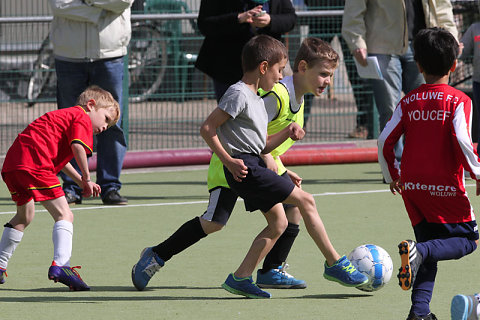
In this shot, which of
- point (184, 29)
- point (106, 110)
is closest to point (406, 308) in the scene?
point (106, 110)

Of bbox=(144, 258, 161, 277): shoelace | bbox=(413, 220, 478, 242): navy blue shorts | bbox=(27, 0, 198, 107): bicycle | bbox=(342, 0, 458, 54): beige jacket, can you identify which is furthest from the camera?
bbox=(27, 0, 198, 107): bicycle

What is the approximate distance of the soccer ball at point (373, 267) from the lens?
549 centimetres

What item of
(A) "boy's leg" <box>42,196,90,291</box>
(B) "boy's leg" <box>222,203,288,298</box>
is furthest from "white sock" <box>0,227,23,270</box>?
(B) "boy's leg" <box>222,203,288,298</box>

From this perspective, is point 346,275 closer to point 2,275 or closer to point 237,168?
point 237,168

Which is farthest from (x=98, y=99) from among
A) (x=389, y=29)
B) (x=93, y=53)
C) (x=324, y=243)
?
(x=389, y=29)

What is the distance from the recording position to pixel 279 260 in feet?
19.3

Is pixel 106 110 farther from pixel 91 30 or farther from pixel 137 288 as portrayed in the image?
pixel 91 30

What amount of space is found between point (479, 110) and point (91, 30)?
11.2 feet

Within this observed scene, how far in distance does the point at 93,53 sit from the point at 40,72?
9.95 ft

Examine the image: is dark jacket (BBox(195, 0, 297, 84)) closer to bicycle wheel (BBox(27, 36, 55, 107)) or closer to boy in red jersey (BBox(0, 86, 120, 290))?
boy in red jersey (BBox(0, 86, 120, 290))

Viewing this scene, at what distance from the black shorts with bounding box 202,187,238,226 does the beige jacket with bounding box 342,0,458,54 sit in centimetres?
394

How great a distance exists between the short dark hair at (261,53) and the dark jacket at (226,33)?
265cm

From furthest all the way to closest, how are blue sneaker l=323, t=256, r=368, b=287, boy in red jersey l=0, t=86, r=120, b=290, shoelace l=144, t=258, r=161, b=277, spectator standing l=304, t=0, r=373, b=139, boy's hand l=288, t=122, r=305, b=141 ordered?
spectator standing l=304, t=0, r=373, b=139, boy in red jersey l=0, t=86, r=120, b=290, shoelace l=144, t=258, r=161, b=277, blue sneaker l=323, t=256, r=368, b=287, boy's hand l=288, t=122, r=305, b=141

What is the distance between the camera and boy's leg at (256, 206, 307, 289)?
19.0 ft
